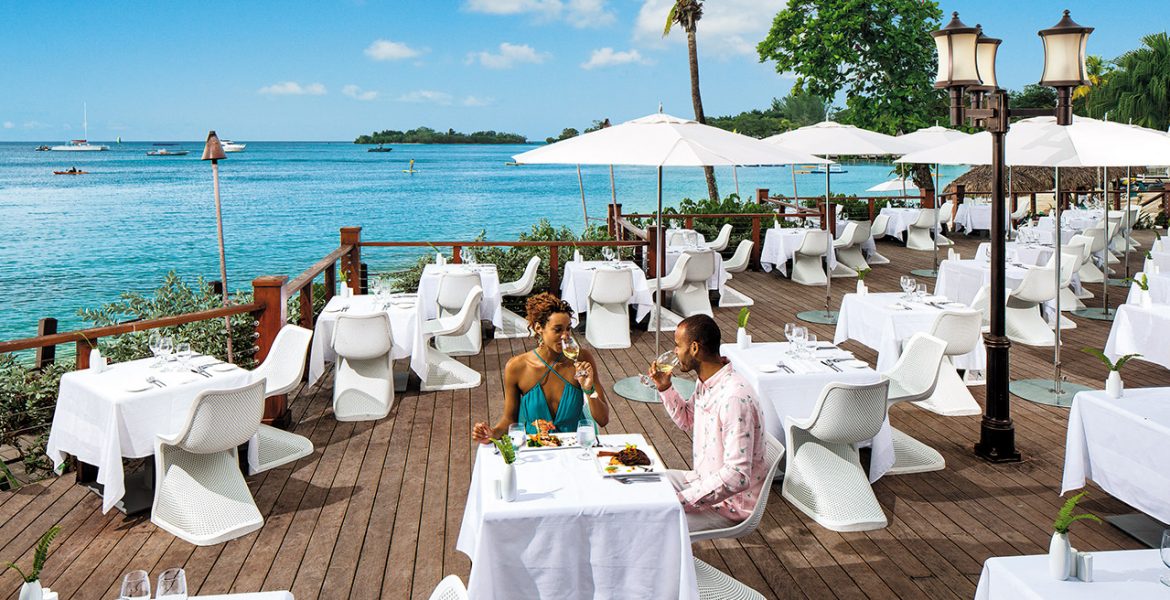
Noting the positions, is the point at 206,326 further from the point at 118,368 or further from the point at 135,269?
the point at 135,269

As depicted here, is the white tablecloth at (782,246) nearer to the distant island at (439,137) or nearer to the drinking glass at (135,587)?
the drinking glass at (135,587)

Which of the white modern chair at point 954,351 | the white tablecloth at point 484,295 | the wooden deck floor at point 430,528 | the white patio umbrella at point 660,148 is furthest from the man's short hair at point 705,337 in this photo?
the white tablecloth at point 484,295

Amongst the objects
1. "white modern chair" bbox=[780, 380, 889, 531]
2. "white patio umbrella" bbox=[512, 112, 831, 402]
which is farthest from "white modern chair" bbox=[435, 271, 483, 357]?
"white modern chair" bbox=[780, 380, 889, 531]

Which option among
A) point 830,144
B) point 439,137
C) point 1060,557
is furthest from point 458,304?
point 439,137

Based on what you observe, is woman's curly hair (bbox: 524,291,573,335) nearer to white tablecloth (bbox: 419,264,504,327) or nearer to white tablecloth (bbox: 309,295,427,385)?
white tablecloth (bbox: 309,295,427,385)

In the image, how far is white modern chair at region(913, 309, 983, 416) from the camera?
6.88 m

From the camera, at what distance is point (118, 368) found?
5.61m

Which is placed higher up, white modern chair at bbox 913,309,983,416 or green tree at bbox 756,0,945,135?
green tree at bbox 756,0,945,135

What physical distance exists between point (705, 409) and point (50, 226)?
179 feet

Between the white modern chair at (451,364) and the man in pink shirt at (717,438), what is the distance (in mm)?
4302

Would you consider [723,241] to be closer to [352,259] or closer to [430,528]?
[352,259]

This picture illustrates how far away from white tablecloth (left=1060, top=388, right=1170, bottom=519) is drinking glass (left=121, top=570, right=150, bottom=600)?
13.4 ft

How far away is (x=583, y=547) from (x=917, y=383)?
324 centimetres

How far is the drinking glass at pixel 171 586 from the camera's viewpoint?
101 inches
